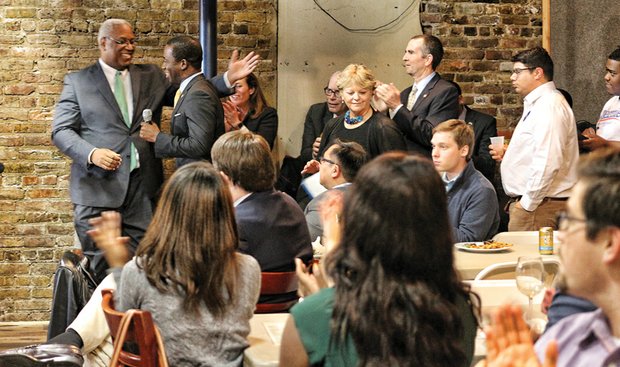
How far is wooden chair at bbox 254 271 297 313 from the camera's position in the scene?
125 inches

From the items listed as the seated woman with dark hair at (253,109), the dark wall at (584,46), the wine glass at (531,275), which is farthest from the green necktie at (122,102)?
the dark wall at (584,46)

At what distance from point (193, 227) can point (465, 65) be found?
4.73 metres

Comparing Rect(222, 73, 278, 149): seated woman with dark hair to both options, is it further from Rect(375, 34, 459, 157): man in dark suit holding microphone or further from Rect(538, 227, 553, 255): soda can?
Rect(538, 227, 553, 255): soda can

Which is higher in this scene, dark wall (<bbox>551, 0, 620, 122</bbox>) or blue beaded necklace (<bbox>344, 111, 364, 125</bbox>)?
dark wall (<bbox>551, 0, 620, 122</bbox>)

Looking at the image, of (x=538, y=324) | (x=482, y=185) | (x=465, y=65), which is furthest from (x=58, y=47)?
(x=538, y=324)

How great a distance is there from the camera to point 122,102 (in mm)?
5391

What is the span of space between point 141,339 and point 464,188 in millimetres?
2365

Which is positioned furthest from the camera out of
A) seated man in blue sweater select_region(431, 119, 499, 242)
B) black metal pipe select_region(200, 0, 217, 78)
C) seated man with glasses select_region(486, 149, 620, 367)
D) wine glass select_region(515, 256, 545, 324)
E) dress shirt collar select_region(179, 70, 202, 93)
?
black metal pipe select_region(200, 0, 217, 78)

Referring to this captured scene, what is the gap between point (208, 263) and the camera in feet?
8.55

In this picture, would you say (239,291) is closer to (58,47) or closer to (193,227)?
(193,227)

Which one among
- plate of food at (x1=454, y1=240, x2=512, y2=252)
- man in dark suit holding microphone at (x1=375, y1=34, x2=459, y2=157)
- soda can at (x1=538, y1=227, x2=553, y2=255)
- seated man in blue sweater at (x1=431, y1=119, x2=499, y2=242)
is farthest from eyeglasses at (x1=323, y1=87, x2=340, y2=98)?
soda can at (x1=538, y1=227, x2=553, y2=255)

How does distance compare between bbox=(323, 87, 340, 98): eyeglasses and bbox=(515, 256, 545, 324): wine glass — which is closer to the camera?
bbox=(515, 256, 545, 324): wine glass

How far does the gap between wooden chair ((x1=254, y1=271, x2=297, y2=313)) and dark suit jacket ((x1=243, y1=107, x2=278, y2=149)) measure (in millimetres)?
3194

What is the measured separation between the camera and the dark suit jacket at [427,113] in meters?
5.31
